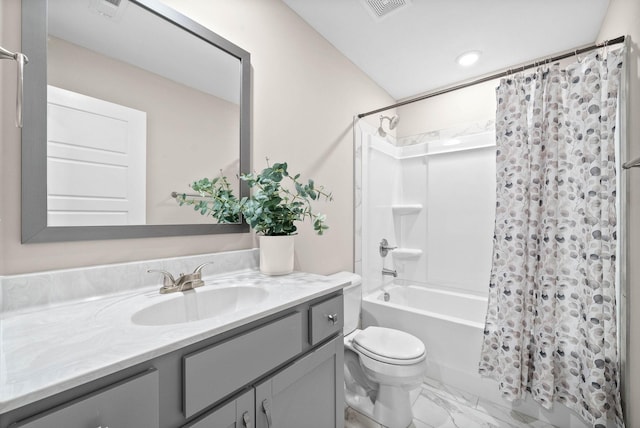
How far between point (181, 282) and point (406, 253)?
7.19 feet

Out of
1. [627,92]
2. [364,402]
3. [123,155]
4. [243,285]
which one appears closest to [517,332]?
[364,402]

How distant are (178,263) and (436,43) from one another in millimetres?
2186

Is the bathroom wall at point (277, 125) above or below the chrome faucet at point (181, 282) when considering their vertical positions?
above

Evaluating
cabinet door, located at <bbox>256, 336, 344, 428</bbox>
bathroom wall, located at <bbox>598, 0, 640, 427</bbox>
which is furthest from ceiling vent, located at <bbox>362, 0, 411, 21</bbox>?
cabinet door, located at <bbox>256, 336, 344, 428</bbox>

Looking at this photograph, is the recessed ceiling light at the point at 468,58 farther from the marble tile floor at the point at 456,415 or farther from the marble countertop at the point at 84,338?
the marble tile floor at the point at 456,415

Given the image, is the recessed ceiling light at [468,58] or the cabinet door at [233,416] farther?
the recessed ceiling light at [468,58]

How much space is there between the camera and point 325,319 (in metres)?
1.08

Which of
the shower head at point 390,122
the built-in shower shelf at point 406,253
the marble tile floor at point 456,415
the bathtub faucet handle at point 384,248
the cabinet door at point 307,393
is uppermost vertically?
the shower head at point 390,122

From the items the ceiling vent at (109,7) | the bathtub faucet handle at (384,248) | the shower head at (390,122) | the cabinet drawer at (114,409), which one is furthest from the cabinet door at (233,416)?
the shower head at (390,122)

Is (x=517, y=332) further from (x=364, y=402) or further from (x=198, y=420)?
(x=198, y=420)

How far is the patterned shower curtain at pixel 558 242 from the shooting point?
1327mm

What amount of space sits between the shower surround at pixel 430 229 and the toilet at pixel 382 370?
1.26 feet

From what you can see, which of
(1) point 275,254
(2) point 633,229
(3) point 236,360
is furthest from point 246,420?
(2) point 633,229

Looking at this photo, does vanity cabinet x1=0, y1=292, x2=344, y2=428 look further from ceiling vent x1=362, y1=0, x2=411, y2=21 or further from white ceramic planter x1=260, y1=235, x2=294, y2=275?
ceiling vent x1=362, y1=0, x2=411, y2=21
